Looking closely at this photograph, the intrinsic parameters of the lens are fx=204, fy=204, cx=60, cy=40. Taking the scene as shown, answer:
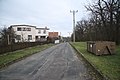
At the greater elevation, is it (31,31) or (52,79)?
(31,31)

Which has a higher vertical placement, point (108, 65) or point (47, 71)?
point (108, 65)

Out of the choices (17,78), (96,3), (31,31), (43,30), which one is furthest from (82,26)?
(17,78)

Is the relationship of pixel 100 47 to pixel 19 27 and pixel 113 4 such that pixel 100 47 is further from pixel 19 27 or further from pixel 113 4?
pixel 19 27

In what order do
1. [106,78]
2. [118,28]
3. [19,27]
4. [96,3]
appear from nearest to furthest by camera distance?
[106,78] < [118,28] < [96,3] < [19,27]

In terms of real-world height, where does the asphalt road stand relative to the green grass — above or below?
below

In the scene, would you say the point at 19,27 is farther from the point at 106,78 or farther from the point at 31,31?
the point at 106,78

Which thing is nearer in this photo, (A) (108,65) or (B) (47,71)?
(B) (47,71)

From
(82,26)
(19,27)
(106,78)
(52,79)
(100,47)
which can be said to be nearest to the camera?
(106,78)

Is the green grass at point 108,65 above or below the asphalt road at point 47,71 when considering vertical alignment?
above

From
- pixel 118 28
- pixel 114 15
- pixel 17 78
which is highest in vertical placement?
pixel 114 15

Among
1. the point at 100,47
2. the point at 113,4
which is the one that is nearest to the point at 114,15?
the point at 113,4

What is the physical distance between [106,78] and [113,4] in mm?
34632

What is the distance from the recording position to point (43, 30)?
100 metres

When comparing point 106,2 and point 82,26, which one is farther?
point 82,26
